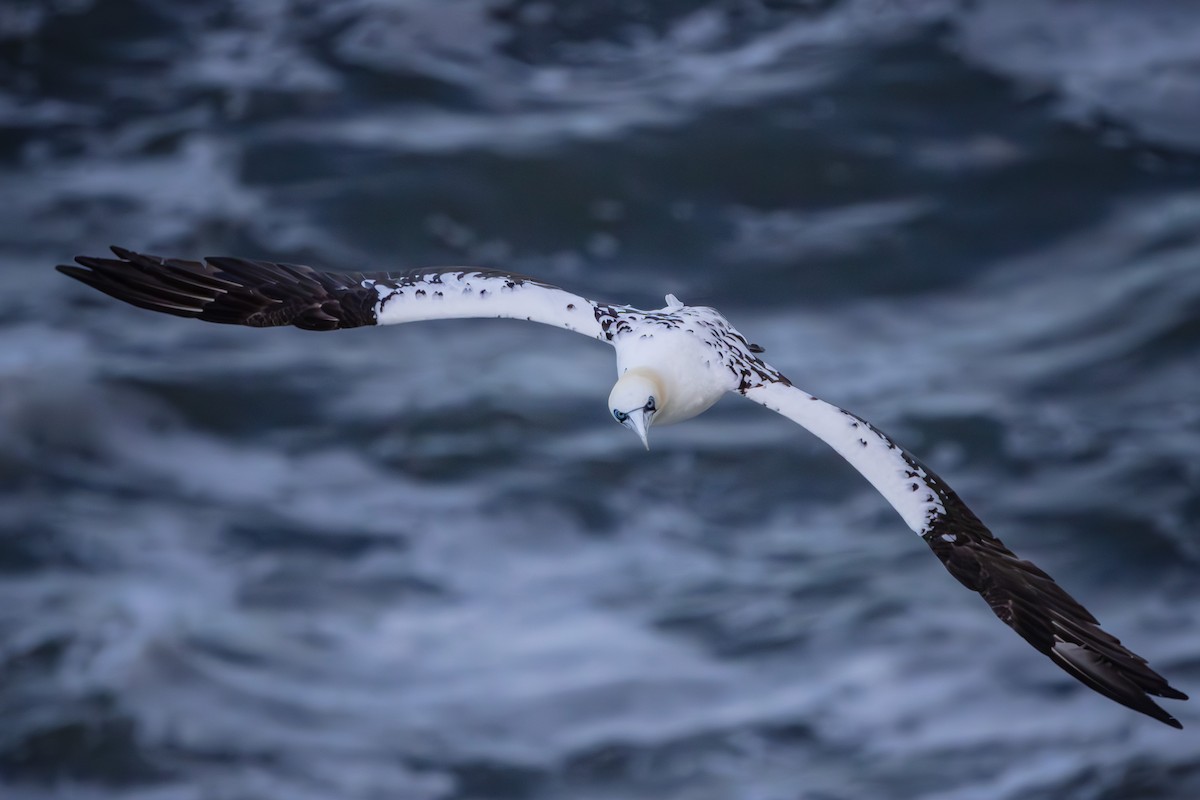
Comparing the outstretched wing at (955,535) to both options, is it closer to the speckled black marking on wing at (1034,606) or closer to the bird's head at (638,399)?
the speckled black marking on wing at (1034,606)

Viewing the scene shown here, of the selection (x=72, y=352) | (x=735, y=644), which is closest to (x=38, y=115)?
(x=72, y=352)

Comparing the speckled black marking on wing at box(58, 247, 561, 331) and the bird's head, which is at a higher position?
the speckled black marking on wing at box(58, 247, 561, 331)

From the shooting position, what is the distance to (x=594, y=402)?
3077 centimetres

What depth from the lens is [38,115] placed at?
120ft

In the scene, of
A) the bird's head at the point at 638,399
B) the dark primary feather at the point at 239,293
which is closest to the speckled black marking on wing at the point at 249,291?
the dark primary feather at the point at 239,293

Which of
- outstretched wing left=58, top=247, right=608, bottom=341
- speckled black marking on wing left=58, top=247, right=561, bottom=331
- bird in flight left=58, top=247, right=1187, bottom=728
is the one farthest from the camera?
speckled black marking on wing left=58, top=247, right=561, bottom=331

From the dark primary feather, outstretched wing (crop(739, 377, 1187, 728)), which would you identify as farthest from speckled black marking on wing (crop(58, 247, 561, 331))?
outstretched wing (crop(739, 377, 1187, 728))

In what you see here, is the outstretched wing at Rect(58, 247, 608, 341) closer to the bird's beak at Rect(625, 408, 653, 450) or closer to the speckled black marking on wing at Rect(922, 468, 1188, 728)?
the bird's beak at Rect(625, 408, 653, 450)

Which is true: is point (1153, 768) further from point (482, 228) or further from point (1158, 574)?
point (482, 228)

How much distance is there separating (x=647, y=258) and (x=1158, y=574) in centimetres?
1174

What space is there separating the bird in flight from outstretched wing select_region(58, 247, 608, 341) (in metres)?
0.01

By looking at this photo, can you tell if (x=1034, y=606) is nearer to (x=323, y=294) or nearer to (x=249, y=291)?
(x=323, y=294)

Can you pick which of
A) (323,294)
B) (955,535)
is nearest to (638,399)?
(955,535)

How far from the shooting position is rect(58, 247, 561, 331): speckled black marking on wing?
43.0 ft
